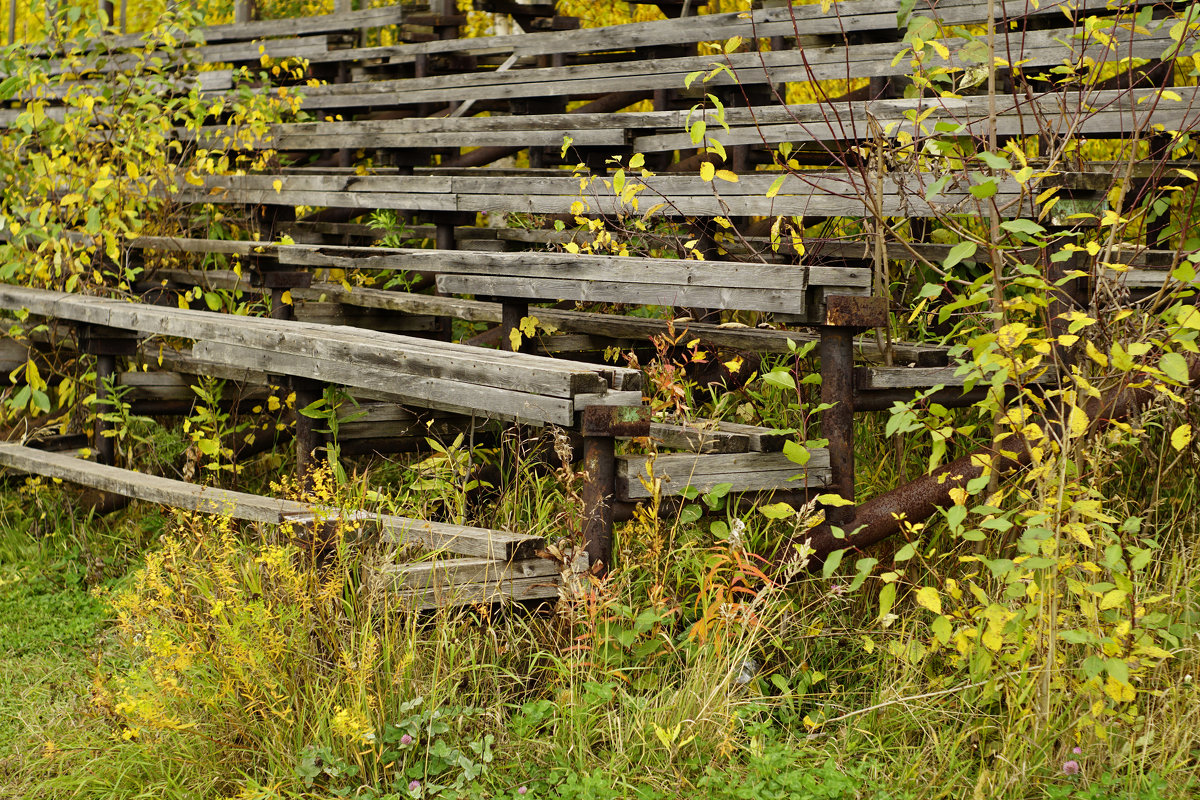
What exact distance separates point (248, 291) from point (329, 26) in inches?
183

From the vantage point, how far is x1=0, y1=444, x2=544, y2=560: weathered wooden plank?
4223 mm

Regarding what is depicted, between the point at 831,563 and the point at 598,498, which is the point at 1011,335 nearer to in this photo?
the point at 831,563

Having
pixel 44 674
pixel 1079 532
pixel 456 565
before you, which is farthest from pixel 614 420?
pixel 44 674

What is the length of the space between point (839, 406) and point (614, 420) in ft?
3.05

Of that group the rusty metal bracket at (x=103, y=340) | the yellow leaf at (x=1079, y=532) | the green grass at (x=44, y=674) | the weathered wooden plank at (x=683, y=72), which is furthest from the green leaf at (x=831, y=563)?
the rusty metal bracket at (x=103, y=340)

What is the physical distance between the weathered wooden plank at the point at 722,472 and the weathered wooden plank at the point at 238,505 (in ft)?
1.36

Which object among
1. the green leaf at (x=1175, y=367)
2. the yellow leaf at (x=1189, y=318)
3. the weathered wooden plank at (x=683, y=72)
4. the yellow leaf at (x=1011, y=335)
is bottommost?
the green leaf at (x=1175, y=367)

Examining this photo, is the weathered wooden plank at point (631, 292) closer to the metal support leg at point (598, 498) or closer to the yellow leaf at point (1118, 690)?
the metal support leg at point (598, 498)

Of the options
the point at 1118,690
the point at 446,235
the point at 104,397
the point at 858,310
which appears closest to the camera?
the point at 1118,690

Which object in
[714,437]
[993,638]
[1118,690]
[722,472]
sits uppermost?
[714,437]

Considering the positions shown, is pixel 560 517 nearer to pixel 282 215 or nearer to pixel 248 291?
pixel 248 291

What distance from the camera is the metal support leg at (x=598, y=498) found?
4.11m

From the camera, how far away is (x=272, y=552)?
4023 mm

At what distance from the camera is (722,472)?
439 centimetres
